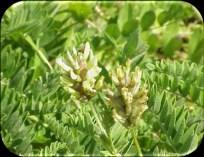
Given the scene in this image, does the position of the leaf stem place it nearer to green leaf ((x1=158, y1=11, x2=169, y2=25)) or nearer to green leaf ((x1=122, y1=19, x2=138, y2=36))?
green leaf ((x1=122, y1=19, x2=138, y2=36))

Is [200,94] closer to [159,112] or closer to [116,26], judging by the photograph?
[159,112]

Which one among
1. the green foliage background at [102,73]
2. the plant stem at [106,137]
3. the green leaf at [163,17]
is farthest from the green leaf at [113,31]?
the plant stem at [106,137]

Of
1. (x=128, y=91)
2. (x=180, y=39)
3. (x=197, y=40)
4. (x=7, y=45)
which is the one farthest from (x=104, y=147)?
(x=180, y=39)

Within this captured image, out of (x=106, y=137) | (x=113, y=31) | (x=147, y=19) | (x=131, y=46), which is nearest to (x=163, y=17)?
(x=147, y=19)

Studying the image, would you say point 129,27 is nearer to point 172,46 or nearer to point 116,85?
point 172,46

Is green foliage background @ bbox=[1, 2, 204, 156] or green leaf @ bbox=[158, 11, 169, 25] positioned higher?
green foliage background @ bbox=[1, 2, 204, 156]

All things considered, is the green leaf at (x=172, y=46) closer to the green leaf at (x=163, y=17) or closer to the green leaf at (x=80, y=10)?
the green leaf at (x=163, y=17)

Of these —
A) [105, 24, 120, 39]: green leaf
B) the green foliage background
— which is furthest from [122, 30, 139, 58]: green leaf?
[105, 24, 120, 39]: green leaf
